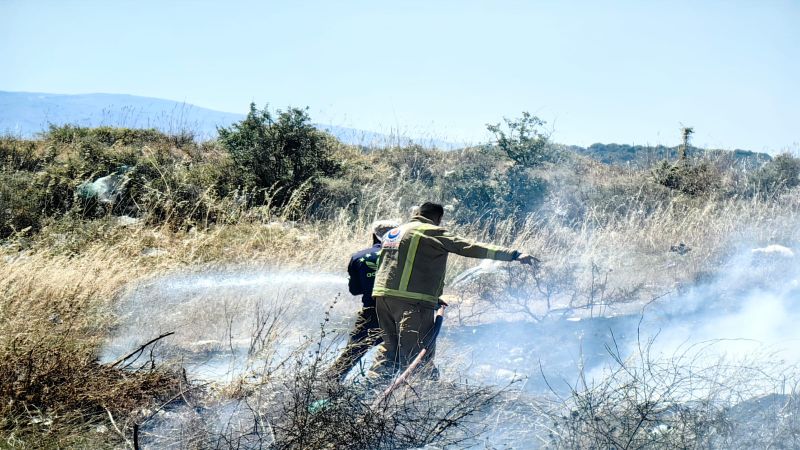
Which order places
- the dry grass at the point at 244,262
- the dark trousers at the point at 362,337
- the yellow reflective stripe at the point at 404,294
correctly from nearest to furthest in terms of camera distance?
the dry grass at the point at 244,262
the yellow reflective stripe at the point at 404,294
the dark trousers at the point at 362,337

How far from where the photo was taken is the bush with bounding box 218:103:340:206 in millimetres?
A: 12430

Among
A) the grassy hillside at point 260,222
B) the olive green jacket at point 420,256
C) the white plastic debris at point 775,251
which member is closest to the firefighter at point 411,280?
the olive green jacket at point 420,256

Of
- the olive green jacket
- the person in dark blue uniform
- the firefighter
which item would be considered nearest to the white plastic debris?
the firefighter

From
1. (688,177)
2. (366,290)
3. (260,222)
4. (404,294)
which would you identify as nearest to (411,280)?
(404,294)

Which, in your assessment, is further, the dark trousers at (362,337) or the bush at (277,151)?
the bush at (277,151)

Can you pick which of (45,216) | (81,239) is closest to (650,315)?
(81,239)

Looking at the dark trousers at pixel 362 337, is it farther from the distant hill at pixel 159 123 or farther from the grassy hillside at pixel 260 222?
the distant hill at pixel 159 123

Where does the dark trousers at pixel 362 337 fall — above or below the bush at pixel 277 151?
below

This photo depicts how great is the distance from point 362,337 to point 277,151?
771cm

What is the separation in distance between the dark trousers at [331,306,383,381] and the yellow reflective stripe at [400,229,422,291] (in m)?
0.51

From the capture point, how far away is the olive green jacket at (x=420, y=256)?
4957 mm

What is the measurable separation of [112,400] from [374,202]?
784 cm

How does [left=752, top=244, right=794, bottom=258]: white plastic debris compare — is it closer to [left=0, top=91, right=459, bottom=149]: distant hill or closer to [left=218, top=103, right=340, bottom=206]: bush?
[left=218, top=103, right=340, bottom=206]: bush

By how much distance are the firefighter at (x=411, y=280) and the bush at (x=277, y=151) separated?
7077 millimetres
